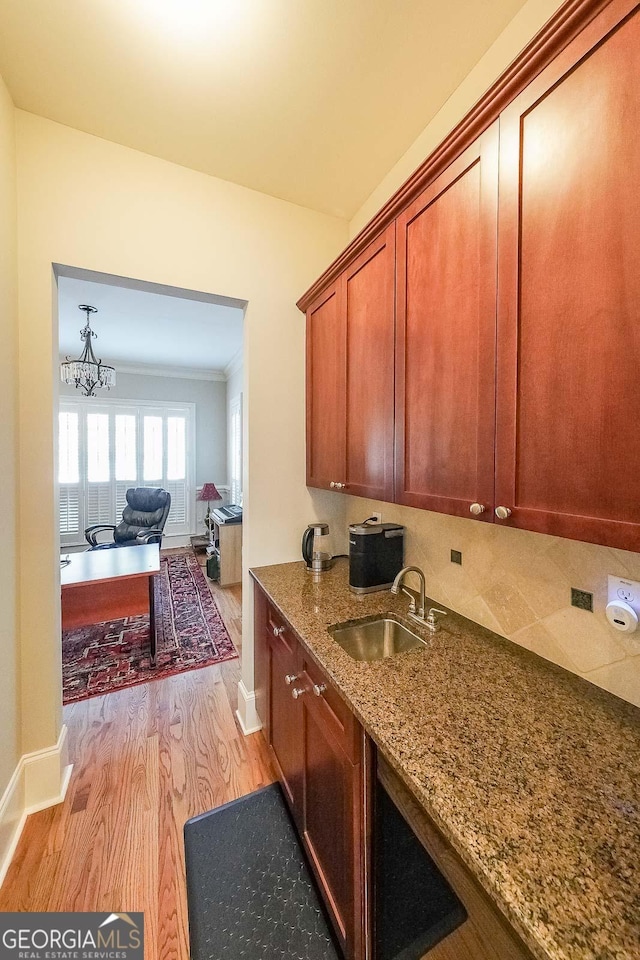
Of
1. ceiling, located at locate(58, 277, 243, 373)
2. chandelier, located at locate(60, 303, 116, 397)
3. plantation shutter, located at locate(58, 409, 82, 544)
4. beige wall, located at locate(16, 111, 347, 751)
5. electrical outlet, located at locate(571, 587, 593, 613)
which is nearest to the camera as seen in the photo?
electrical outlet, located at locate(571, 587, 593, 613)

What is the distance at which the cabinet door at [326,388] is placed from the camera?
173 centimetres

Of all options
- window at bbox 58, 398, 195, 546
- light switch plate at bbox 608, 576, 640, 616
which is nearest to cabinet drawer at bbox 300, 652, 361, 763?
light switch plate at bbox 608, 576, 640, 616

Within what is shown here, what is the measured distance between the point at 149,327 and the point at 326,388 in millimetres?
3173

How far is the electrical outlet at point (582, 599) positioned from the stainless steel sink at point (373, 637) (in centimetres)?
55

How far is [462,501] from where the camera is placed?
1049 mm

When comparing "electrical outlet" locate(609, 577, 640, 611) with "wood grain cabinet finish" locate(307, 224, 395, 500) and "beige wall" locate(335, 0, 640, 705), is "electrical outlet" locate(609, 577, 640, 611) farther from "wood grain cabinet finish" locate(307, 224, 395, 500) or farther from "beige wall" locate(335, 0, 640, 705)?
"wood grain cabinet finish" locate(307, 224, 395, 500)

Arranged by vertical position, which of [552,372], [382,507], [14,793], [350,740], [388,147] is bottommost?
[14,793]

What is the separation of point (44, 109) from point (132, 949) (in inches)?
122

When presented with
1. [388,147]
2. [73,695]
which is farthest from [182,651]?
[388,147]

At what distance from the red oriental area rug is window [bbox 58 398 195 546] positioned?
2237mm

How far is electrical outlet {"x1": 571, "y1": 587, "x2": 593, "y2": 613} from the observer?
1.00 metres

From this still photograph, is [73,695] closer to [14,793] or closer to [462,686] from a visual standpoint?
[14,793]

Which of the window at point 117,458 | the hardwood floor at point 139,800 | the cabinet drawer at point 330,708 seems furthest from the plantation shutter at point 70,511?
the cabinet drawer at point 330,708

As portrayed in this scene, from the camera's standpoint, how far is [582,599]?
1.02 m
